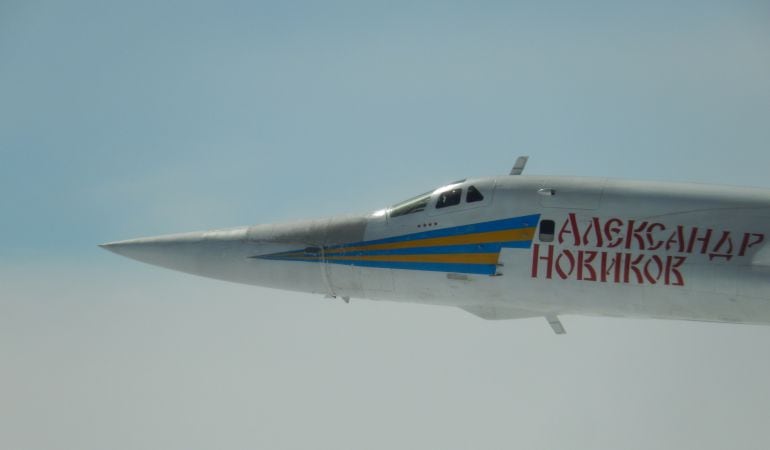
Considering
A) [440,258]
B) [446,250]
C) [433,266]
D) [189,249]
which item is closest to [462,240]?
[446,250]

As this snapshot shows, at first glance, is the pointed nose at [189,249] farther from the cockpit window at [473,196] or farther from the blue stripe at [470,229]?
the cockpit window at [473,196]

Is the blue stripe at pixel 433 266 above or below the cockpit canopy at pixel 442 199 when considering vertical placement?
below

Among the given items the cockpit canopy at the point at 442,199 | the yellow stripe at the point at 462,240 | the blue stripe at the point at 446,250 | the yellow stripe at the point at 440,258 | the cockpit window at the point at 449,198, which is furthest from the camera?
the cockpit window at the point at 449,198

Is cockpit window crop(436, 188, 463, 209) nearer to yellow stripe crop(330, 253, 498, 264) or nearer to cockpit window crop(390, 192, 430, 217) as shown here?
cockpit window crop(390, 192, 430, 217)

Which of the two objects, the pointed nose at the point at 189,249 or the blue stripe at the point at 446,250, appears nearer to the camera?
the blue stripe at the point at 446,250

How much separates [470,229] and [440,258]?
0.97m

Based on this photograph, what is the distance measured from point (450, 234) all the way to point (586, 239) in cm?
314

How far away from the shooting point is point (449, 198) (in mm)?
22359

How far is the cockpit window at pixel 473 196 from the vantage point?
21.9 m

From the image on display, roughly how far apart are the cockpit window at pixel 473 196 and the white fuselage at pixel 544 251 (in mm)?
51

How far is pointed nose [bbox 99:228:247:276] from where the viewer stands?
79.8ft

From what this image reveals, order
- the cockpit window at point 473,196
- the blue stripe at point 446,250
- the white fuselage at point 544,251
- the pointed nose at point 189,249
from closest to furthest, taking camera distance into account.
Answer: the white fuselage at point 544,251 → the blue stripe at point 446,250 → the cockpit window at point 473,196 → the pointed nose at point 189,249

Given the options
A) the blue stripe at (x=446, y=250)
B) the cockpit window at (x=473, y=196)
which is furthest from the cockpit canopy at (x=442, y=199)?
the blue stripe at (x=446, y=250)

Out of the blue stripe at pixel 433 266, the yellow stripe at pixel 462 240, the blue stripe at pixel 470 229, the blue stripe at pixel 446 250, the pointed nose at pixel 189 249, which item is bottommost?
the blue stripe at pixel 433 266
